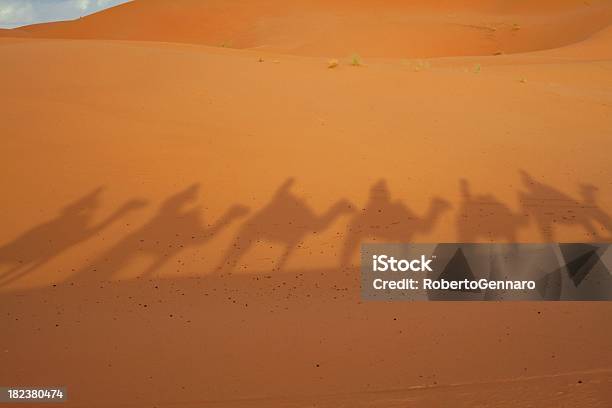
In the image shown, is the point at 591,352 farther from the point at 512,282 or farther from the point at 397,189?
the point at 397,189

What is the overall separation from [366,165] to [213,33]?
24.7 meters

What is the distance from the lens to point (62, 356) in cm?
324

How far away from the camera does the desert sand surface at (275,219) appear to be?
3.05 m

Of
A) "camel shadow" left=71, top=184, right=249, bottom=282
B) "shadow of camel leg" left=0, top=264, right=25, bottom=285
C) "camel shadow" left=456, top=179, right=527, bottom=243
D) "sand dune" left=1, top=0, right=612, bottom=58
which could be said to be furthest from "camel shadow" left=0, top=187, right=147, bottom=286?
"sand dune" left=1, top=0, right=612, bottom=58

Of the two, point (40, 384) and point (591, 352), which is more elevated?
point (591, 352)

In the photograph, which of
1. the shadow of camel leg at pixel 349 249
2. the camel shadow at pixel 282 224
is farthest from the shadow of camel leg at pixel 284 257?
the shadow of camel leg at pixel 349 249

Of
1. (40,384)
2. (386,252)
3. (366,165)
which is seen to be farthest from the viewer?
(366,165)

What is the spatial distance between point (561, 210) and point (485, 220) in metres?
0.76

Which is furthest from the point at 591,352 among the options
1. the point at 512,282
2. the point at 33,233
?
the point at 33,233

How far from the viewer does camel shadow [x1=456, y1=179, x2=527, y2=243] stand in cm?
456

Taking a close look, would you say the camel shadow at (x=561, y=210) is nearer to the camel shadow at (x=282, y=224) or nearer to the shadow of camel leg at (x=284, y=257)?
the camel shadow at (x=282, y=224)

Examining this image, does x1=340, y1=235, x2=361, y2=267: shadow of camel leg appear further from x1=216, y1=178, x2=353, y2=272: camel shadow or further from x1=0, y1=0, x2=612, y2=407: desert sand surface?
x1=216, y1=178, x2=353, y2=272: camel shadow

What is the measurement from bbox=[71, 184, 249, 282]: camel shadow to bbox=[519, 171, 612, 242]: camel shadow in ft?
8.41

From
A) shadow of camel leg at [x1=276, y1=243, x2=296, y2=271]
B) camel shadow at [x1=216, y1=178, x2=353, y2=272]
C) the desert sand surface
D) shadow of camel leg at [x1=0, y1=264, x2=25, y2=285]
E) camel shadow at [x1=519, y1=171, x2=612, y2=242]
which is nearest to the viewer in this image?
the desert sand surface
